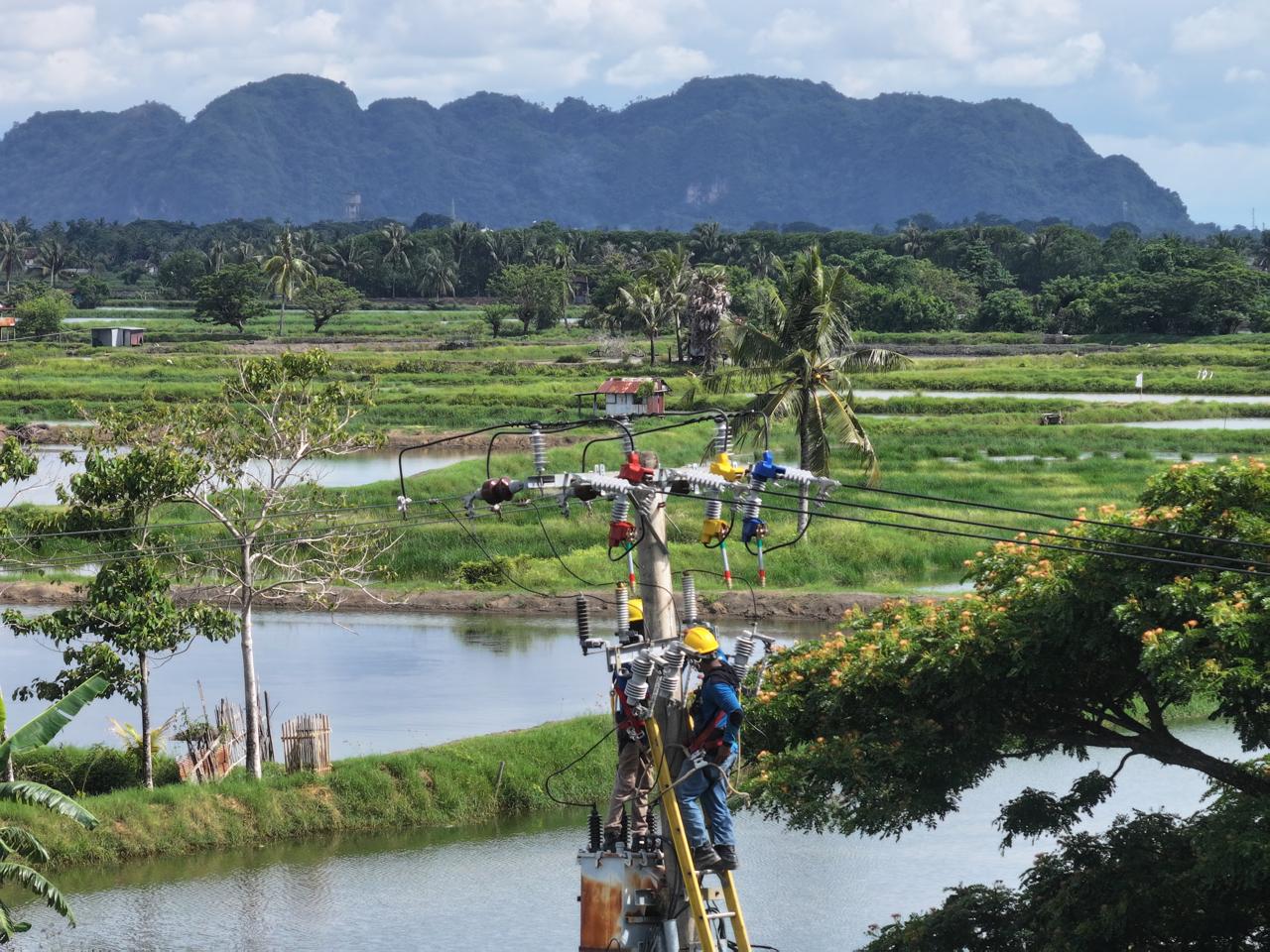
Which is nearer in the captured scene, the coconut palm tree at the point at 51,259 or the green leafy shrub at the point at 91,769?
the green leafy shrub at the point at 91,769

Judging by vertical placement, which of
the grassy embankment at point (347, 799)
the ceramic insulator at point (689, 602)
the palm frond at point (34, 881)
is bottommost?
the grassy embankment at point (347, 799)

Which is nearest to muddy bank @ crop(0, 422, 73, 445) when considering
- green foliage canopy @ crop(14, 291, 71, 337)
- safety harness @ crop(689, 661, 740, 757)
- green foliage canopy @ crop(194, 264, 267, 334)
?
green foliage canopy @ crop(14, 291, 71, 337)

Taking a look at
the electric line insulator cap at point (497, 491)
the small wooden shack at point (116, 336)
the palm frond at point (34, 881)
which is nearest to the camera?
the electric line insulator cap at point (497, 491)

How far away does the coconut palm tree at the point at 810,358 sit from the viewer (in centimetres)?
3981

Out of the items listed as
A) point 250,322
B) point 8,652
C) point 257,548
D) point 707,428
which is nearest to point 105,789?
point 257,548

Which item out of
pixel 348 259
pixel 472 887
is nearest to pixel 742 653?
pixel 472 887

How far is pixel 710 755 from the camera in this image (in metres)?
14.0

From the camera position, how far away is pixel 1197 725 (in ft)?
98.6

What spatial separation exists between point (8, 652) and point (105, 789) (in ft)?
40.5

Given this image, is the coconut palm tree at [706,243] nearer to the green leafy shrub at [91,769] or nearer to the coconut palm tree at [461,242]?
the coconut palm tree at [461,242]

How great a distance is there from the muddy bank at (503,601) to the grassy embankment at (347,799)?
39.8 ft

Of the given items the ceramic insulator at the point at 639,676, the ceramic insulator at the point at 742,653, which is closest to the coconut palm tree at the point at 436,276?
the ceramic insulator at the point at 742,653

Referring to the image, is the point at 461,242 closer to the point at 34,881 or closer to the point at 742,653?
the point at 34,881

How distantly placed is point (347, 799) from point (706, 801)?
502 inches
